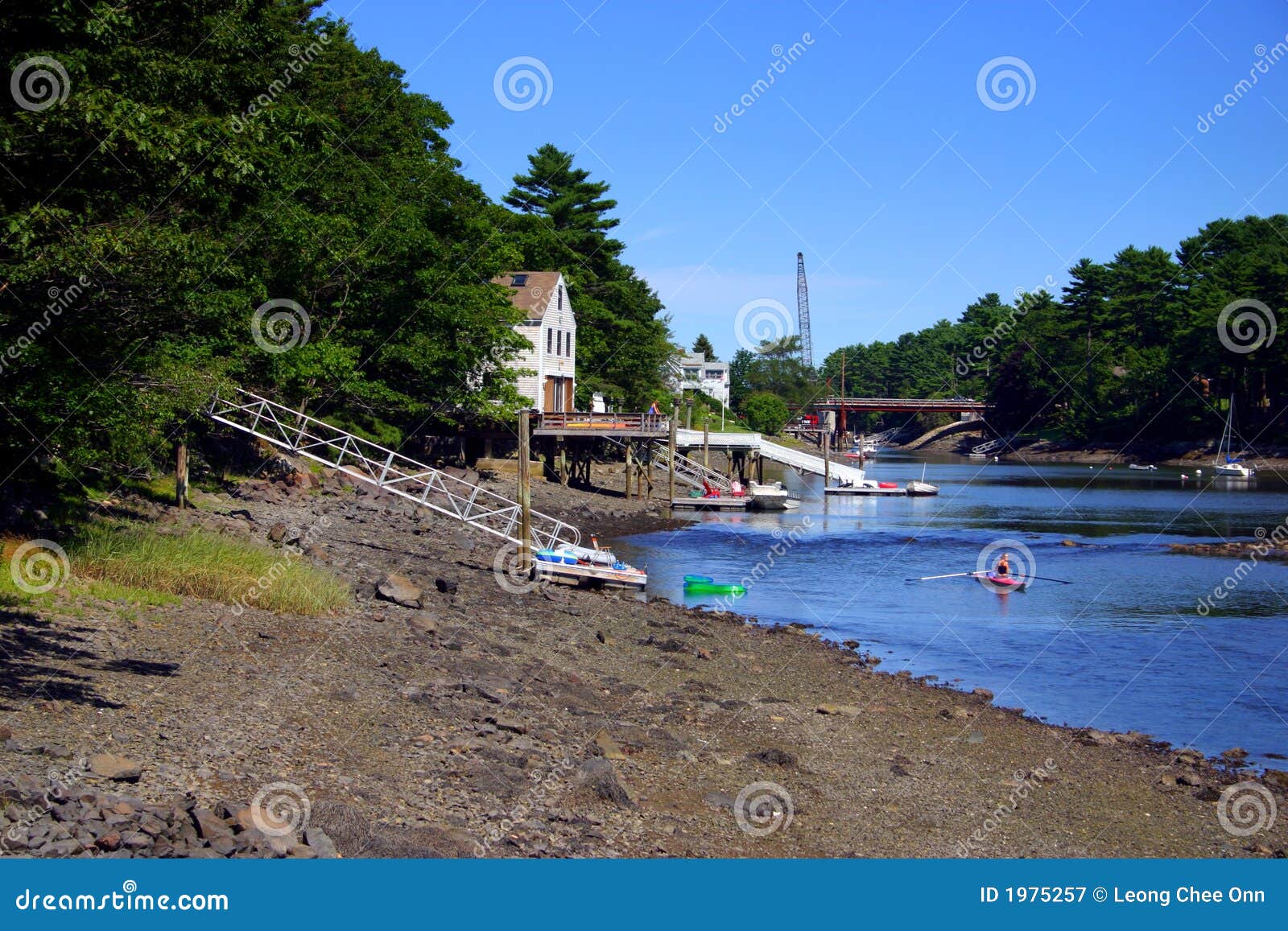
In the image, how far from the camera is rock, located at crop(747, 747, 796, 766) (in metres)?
15.2

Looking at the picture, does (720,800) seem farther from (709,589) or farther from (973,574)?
(973,574)

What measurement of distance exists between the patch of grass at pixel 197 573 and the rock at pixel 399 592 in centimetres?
77

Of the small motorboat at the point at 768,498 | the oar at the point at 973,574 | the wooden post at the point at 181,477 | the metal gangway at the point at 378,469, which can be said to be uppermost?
the small motorboat at the point at 768,498

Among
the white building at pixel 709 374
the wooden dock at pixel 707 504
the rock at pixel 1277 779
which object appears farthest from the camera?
the white building at pixel 709 374

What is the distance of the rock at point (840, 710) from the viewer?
61.2 ft

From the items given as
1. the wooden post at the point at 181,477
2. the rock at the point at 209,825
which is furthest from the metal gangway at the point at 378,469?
the rock at the point at 209,825

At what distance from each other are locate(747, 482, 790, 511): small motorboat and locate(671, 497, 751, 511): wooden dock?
1.55 m

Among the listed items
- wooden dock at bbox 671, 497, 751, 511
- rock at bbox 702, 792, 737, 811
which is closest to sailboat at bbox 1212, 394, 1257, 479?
wooden dock at bbox 671, 497, 751, 511

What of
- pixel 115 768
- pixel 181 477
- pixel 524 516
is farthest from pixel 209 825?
pixel 181 477

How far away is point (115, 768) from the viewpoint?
34.1ft

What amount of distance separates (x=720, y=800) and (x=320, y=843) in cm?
530

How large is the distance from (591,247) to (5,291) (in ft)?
208

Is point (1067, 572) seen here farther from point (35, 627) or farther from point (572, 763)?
point (35, 627)

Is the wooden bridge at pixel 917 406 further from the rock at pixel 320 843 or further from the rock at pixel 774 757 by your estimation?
the rock at pixel 320 843
